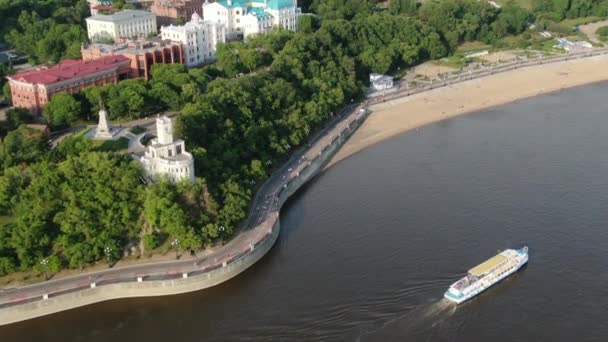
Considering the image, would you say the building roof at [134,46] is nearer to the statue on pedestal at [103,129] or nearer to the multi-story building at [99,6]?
the statue on pedestal at [103,129]

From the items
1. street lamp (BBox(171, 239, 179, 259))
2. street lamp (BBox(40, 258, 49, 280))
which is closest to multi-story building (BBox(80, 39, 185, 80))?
street lamp (BBox(171, 239, 179, 259))

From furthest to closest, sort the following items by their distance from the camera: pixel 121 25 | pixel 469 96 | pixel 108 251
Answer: pixel 121 25 → pixel 469 96 → pixel 108 251

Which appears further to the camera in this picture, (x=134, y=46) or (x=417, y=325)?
(x=134, y=46)

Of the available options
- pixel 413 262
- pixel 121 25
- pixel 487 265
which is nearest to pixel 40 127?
pixel 413 262

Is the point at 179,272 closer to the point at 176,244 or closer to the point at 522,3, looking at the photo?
the point at 176,244

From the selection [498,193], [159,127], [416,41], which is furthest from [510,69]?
[159,127]

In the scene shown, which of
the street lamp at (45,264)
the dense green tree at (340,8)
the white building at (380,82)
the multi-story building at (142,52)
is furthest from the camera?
the dense green tree at (340,8)

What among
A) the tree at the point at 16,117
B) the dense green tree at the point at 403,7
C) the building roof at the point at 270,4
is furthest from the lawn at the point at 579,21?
the tree at the point at 16,117

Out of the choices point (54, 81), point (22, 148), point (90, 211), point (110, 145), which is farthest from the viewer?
point (54, 81)
